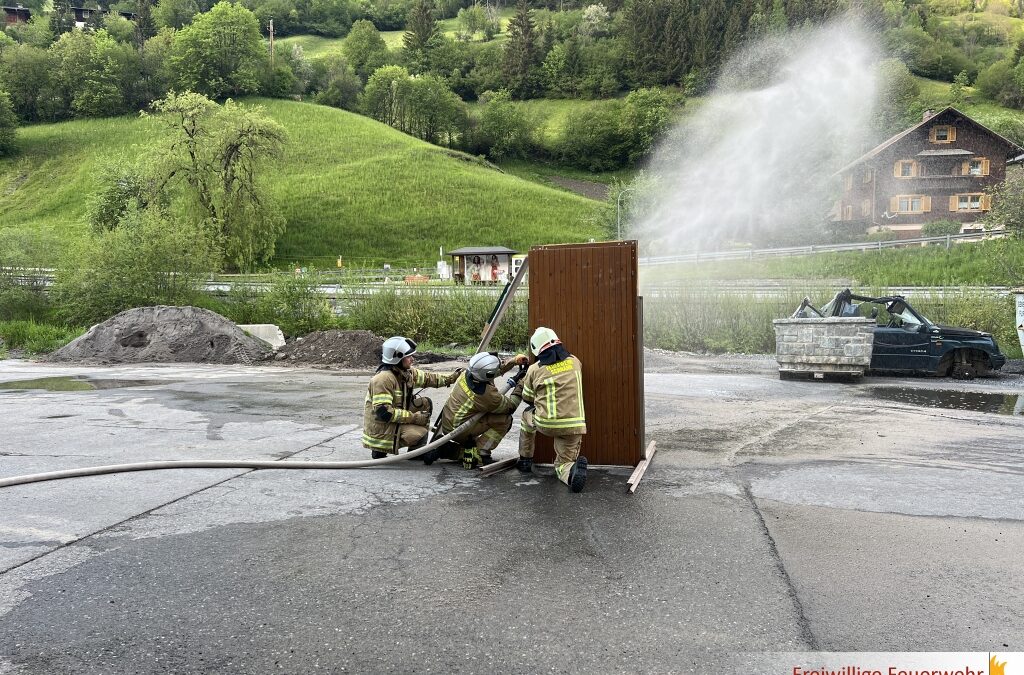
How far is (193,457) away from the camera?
8.13m

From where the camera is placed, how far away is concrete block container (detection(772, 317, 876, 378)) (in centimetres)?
1374

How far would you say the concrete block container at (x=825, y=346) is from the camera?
13.7 metres

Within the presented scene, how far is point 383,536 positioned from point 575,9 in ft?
627

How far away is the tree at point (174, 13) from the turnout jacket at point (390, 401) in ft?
526

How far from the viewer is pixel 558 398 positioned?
259 inches

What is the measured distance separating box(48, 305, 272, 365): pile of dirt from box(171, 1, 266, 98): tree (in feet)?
318

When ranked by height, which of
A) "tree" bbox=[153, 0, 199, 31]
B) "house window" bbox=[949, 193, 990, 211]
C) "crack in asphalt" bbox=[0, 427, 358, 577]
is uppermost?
"tree" bbox=[153, 0, 199, 31]

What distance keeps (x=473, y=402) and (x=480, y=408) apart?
4.0 inches

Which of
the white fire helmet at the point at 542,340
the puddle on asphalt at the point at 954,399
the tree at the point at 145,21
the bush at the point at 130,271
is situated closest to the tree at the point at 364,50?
the tree at the point at 145,21

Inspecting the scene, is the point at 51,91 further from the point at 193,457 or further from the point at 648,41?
the point at 193,457

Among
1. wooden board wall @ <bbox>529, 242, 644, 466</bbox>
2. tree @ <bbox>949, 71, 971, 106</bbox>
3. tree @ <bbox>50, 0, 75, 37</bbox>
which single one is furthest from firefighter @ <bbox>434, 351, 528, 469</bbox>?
tree @ <bbox>50, 0, 75, 37</bbox>

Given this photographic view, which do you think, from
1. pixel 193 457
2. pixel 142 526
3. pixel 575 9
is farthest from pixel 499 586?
pixel 575 9

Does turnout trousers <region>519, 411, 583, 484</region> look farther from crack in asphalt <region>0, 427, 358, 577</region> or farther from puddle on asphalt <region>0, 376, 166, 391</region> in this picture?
puddle on asphalt <region>0, 376, 166, 391</region>

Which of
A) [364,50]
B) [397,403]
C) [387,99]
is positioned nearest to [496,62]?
[364,50]
